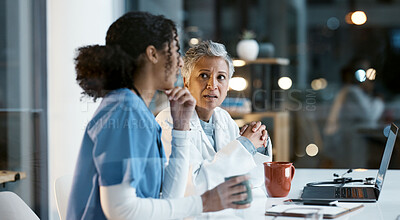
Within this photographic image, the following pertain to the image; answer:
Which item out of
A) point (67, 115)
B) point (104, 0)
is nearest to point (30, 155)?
point (67, 115)

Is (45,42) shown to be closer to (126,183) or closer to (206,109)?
(206,109)

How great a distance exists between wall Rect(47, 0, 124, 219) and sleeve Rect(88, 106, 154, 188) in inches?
2.9

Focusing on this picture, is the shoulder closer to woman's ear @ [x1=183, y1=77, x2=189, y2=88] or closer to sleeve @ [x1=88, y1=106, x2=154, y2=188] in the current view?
sleeve @ [x1=88, y1=106, x2=154, y2=188]

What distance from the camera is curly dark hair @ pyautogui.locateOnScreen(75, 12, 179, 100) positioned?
978 mm

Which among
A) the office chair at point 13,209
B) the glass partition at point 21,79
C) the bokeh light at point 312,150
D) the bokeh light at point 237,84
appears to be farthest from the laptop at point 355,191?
the bokeh light at point 312,150

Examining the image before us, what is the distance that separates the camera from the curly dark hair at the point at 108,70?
977 millimetres

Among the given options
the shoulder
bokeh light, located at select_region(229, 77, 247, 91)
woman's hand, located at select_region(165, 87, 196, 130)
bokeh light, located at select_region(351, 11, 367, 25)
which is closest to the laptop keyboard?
bokeh light, located at select_region(229, 77, 247, 91)

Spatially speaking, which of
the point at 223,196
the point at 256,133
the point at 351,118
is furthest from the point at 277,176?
the point at 351,118

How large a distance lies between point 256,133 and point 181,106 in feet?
1.08

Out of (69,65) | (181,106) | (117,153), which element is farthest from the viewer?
(69,65)

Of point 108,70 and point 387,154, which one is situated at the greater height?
point 108,70

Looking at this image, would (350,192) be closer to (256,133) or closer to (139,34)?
(256,133)

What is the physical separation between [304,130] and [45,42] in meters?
3.03

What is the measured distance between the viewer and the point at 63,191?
1114 mm
